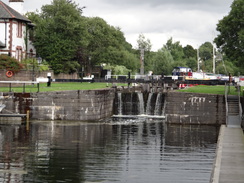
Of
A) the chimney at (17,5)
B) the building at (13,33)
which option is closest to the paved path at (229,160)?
the building at (13,33)

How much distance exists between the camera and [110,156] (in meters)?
29.1

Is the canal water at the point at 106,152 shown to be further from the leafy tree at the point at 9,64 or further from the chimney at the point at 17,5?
the chimney at the point at 17,5

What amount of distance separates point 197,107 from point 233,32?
35.7ft

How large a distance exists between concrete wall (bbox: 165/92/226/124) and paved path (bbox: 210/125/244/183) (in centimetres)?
1145

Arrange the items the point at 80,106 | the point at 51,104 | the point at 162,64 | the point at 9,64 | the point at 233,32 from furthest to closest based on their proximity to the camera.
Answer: the point at 162,64
the point at 9,64
the point at 233,32
the point at 80,106
the point at 51,104

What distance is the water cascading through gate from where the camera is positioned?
55.7 metres

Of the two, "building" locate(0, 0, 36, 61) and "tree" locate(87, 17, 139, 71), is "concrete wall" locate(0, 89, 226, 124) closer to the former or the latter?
"building" locate(0, 0, 36, 61)

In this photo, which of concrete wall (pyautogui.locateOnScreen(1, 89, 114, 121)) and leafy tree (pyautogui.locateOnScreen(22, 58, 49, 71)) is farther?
leafy tree (pyautogui.locateOnScreen(22, 58, 49, 71))

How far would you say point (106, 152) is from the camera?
30656 mm

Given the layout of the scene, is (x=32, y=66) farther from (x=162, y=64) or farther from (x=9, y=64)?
(x=162, y=64)

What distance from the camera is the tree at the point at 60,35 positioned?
78750mm

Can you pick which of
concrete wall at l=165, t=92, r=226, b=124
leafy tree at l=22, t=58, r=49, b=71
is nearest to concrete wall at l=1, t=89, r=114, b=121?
concrete wall at l=165, t=92, r=226, b=124

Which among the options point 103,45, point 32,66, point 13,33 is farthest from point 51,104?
point 103,45

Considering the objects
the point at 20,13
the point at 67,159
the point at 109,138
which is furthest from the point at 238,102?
the point at 20,13
